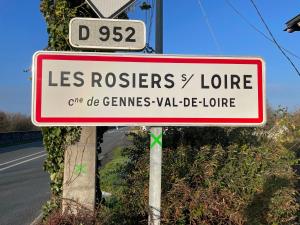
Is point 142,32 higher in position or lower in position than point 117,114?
higher

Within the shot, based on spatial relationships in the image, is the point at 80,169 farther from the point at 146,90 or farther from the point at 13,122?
the point at 13,122

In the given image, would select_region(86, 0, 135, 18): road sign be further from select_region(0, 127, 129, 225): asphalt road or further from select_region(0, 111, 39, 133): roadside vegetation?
select_region(0, 111, 39, 133): roadside vegetation

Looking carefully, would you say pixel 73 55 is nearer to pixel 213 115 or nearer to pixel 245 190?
pixel 213 115

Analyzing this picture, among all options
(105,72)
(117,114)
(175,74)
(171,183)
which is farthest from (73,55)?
(171,183)

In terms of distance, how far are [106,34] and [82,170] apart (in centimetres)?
252

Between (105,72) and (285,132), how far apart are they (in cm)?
557

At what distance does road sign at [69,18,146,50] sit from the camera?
3.40 metres

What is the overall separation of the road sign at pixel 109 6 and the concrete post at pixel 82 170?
2399 millimetres

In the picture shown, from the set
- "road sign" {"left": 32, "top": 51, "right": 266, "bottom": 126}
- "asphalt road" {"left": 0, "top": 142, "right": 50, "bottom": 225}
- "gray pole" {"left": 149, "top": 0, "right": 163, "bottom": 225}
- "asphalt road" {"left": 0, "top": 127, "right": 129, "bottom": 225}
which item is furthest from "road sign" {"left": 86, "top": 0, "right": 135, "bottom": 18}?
"asphalt road" {"left": 0, "top": 142, "right": 50, "bottom": 225}

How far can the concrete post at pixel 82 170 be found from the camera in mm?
5531

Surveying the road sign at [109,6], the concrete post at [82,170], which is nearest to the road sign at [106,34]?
the road sign at [109,6]

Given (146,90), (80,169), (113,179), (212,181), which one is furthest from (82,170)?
(113,179)

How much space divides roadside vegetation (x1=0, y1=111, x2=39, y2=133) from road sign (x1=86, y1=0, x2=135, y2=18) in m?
53.5

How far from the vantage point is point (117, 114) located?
10.7ft
